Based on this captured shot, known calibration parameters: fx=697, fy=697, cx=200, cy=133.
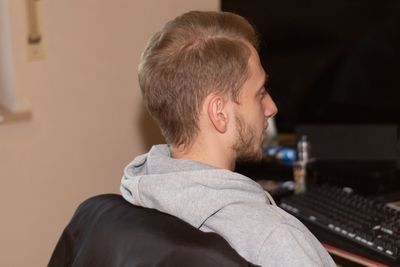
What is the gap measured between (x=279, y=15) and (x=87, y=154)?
74 centimetres

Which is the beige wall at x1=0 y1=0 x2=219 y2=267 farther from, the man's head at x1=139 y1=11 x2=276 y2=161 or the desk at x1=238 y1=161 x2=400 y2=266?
the man's head at x1=139 y1=11 x2=276 y2=161

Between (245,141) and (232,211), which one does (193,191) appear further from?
(245,141)

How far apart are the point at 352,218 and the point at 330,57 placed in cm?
64

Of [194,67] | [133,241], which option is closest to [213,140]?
[194,67]

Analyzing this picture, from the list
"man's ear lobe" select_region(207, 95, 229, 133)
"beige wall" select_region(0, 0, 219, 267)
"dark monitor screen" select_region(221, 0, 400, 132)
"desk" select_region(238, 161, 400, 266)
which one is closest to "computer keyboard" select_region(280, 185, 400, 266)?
"desk" select_region(238, 161, 400, 266)

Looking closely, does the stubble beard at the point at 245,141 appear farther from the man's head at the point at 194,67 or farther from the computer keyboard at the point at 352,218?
the computer keyboard at the point at 352,218

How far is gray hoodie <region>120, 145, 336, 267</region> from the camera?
1.16 metres

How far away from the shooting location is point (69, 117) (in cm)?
207

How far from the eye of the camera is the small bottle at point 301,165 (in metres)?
2.06

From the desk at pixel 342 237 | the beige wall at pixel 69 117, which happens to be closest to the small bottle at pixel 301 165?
the desk at pixel 342 237

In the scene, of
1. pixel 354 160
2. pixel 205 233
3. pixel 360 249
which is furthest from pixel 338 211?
pixel 205 233

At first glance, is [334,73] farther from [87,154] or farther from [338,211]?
[87,154]

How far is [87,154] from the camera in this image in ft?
7.00

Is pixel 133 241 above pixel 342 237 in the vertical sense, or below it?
above
